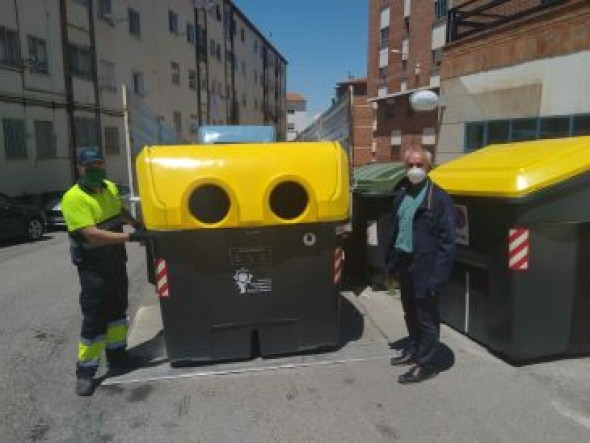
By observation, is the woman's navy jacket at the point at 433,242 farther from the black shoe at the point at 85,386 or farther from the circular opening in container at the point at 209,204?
the black shoe at the point at 85,386

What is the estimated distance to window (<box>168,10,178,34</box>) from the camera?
2952 cm

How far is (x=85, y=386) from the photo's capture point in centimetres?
→ 394

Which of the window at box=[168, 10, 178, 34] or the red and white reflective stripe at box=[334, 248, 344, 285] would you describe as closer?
the red and white reflective stripe at box=[334, 248, 344, 285]

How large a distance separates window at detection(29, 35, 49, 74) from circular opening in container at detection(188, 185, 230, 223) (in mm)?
16298

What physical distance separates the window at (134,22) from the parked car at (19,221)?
1443cm

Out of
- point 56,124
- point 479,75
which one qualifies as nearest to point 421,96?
point 479,75

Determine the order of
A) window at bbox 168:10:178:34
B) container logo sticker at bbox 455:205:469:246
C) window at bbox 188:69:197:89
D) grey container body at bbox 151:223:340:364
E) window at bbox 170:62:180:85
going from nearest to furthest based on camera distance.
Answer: grey container body at bbox 151:223:340:364, container logo sticker at bbox 455:205:469:246, window at bbox 168:10:178:34, window at bbox 170:62:180:85, window at bbox 188:69:197:89

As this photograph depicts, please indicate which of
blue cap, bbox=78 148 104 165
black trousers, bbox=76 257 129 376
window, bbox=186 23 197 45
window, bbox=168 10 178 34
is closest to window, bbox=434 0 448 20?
window, bbox=168 10 178 34

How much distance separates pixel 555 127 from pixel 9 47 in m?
16.2

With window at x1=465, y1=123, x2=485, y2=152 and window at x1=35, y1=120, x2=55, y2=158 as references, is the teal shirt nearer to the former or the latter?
window at x1=465, y1=123, x2=485, y2=152

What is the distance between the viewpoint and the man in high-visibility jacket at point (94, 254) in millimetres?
3889

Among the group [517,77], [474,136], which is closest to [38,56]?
[474,136]

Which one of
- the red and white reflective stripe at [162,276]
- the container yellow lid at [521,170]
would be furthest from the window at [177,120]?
the red and white reflective stripe at [162,276]

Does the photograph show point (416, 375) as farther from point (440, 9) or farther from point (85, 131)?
point (440, 9)
